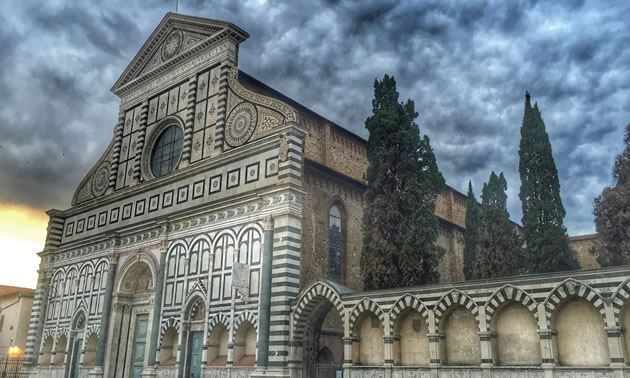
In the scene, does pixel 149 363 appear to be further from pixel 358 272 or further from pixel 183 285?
pixel 358 272

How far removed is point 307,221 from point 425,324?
6.20 m

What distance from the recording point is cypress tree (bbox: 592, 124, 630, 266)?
17.7 m

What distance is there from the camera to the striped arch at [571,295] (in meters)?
13.0

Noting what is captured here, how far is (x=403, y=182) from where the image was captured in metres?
19.1

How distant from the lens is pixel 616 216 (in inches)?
703

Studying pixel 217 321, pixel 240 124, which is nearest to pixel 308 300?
pixel 217 321

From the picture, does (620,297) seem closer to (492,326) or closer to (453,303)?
(492,326)

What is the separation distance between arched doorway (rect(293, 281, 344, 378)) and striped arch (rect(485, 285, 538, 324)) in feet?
15.6

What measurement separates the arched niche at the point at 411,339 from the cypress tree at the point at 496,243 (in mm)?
7262

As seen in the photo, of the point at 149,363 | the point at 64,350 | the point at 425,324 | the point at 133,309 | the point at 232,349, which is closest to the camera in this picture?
the point at 425,324

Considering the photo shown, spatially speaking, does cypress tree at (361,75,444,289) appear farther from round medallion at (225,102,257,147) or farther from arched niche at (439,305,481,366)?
round medallion at (225,102,257,147)

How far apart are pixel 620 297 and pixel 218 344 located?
44.3ft

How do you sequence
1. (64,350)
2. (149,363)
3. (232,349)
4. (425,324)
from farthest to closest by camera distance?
(64,350) → (149,363) → (232,349) → (425,324)

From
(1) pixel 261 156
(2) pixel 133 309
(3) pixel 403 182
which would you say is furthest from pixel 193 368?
(3) pixel 403 182
